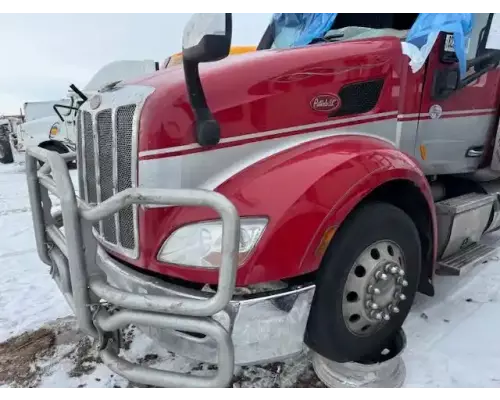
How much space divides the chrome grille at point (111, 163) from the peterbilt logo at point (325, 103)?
911mm

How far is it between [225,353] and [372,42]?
1.91 metres

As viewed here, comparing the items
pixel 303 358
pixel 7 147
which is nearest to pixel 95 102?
pixel 303 358

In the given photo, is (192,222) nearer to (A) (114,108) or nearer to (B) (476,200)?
(A) (114,108)

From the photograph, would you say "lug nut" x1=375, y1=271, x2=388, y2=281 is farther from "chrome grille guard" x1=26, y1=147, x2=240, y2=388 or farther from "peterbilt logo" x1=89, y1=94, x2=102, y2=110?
"peterbilt logo" x1=89, y1=94, x2=102, y2=110

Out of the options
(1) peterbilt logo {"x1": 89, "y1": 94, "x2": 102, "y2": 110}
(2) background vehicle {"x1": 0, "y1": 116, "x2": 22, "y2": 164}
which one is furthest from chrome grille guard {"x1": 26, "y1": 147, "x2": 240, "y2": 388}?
(2) background vehicle {"x1": 0, "y1": 116, "x2": 22, "y2": 164}

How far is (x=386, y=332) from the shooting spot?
2404mm

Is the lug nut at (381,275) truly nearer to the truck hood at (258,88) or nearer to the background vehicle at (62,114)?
the truck hood at (258,88)

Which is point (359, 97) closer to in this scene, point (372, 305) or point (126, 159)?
point (372, 305)

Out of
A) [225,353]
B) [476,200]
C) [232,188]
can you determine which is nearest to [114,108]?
[232,188]

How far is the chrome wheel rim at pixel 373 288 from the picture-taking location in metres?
2.17

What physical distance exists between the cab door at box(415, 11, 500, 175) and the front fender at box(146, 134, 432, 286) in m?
1.07

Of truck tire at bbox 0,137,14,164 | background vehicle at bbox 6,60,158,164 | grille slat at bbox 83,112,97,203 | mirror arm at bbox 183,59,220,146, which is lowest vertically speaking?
truck tire at bbox 0,137,14,164

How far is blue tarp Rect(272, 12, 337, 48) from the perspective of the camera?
319 cm

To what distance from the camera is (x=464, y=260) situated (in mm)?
3088
